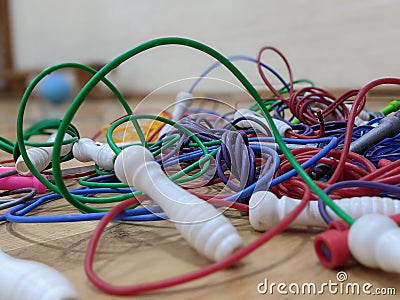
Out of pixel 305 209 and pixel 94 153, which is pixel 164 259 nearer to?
pixel 305 209

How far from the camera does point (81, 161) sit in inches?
28.8

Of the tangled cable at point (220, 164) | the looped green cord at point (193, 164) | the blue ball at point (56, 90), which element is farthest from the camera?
the blue ball at point (56, 90)

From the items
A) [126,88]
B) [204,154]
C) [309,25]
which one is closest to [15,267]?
[204,154]

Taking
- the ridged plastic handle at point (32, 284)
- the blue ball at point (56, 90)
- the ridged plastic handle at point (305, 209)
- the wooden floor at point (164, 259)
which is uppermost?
the ridged plastic handle at point (32, 284)

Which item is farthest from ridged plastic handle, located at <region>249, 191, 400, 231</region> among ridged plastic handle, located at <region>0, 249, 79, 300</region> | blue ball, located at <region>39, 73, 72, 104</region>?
blue ball, located at <region>39, 73, 72, 104</region>

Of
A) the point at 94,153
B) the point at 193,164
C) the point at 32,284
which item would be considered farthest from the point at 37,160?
the point at 32,284

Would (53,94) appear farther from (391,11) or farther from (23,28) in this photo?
(23,28)

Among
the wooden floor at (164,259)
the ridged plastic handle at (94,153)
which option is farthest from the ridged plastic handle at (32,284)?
the ridged plastic handle at (94,153)

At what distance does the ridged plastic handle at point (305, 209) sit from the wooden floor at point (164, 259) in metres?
0.02

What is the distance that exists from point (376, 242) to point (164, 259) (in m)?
0.18

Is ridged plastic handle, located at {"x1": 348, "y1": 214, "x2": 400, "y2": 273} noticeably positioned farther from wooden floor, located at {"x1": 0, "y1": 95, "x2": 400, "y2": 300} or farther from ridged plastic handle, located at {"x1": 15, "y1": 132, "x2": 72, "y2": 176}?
ridged plastic handle, located at {"x1": 15, "y1": 132, "x2": 72, "y2": 176}

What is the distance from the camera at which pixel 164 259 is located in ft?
1.41

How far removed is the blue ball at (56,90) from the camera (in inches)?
92.9

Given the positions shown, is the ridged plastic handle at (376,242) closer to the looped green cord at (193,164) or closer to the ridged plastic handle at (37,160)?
the looped green cord at (193,164)
